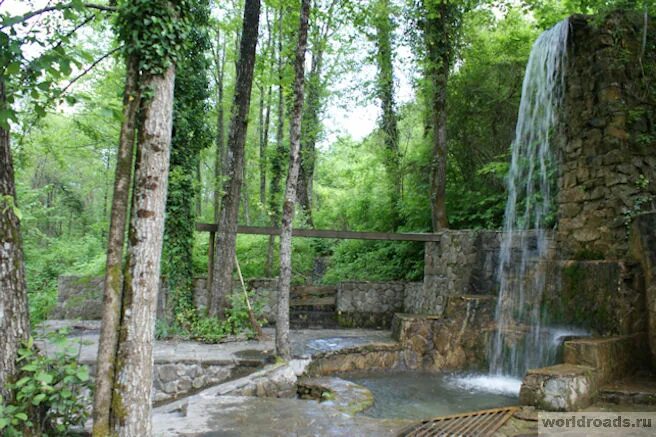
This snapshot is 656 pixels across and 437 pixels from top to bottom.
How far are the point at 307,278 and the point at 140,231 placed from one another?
10.2 meters

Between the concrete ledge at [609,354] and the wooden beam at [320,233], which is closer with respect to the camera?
the concrete ledge at [609,354]

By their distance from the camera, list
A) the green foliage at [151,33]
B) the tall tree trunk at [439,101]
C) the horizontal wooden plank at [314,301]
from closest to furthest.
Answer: the green foliage at [151,33], the tall tree trunk at [439,101], the horizontal wooden plank at [314,301]

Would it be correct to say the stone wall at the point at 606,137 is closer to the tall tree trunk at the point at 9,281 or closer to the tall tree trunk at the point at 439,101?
the tall tree trunk at the point at 439,101

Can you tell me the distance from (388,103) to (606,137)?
801cm

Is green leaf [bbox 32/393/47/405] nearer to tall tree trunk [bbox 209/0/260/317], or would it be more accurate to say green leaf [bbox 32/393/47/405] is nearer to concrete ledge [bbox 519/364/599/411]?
concrete ledge [bbox 519/364/599/411]

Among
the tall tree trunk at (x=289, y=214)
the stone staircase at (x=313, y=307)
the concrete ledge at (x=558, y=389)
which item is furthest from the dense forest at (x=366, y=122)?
the concrete ledge at (x=558, y=389)

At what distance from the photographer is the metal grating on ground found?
15.0 feet

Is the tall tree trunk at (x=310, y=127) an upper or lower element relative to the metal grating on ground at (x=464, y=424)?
upper

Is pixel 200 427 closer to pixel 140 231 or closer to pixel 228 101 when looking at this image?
pixel 140 231

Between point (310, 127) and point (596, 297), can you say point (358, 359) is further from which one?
point (310, 127)

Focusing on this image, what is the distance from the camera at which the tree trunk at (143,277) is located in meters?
3.54

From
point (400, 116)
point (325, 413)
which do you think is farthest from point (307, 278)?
point (325, 413)

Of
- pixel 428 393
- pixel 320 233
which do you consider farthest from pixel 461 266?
pixel 428 393

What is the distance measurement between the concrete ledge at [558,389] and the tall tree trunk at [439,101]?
646 centimetres
